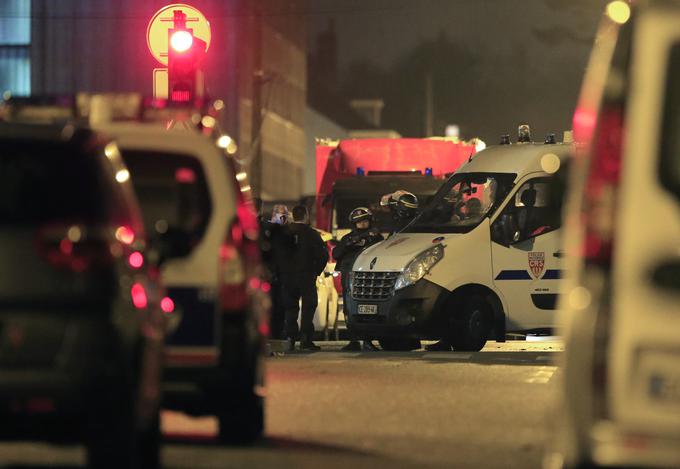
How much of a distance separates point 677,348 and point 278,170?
281 ft

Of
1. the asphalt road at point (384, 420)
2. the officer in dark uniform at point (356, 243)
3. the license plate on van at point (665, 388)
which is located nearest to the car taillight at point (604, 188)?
the license plate on van at point (665, 388)

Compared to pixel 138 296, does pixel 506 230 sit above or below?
above

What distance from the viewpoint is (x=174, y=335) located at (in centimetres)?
1100

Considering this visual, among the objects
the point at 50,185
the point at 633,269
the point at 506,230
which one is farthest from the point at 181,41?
the point at 633,269

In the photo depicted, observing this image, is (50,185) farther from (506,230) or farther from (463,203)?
(463,203)

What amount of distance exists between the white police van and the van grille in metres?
0.01

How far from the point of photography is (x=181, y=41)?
19.8 m

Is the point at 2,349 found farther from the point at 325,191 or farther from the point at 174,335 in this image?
the point at 325,191

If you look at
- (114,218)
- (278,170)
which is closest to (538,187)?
(114,218)

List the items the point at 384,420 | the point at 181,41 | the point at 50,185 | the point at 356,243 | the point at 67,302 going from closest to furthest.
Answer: the point at 67,302
the point at 50,185
the point at 384,420
the point at 181,41
the point at 356,243

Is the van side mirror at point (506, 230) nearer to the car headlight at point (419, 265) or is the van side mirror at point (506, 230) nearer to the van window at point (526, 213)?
the van window at point (526, 213)

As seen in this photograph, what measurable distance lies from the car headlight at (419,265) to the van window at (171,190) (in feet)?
31.9

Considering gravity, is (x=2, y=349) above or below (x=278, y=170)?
below

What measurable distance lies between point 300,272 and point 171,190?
10.7m
